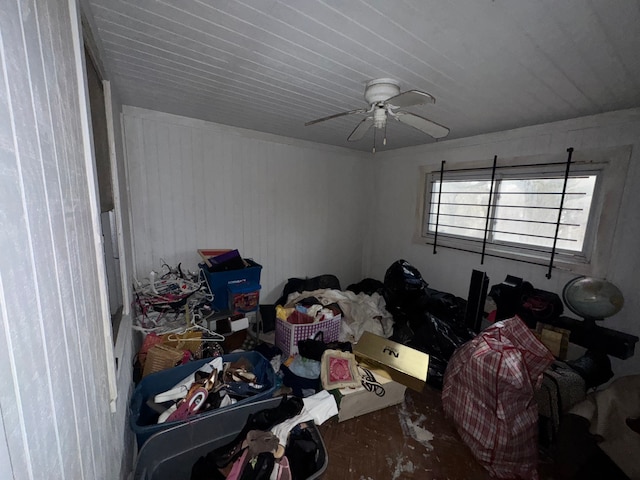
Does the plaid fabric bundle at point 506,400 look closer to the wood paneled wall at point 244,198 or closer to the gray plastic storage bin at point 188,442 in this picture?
the gray plastic storage bin at point 188,442

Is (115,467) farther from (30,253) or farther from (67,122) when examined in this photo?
(67,122)

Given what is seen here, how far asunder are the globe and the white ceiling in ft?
4.13

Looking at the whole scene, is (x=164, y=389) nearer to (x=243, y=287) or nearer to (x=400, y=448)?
(x=243, y=287)

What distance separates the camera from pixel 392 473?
4.98ft

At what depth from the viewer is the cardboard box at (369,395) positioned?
5.95 ft

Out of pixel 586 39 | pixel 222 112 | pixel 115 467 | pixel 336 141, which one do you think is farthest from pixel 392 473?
pixel 336 141

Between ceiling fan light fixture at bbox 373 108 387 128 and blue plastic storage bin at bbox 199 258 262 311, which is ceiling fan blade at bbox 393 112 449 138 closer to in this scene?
ceiling fan light fixture at bbox 373 108 387 128

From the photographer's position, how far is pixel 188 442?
4.17 ft


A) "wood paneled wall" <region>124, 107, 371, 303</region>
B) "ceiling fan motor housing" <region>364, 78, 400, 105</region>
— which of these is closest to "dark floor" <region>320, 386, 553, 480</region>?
"wood paneled wall" <region>124, 107, 371, 303</region>

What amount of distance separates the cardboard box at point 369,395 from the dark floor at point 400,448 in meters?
0.05

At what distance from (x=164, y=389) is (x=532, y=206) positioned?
3.29 metres

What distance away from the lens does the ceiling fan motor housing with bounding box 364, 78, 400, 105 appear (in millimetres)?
1487

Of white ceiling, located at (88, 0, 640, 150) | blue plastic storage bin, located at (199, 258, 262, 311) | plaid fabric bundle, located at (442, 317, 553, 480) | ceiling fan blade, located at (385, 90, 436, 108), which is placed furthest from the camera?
blue plastic storage bin, located at (199, 258, 262, 311)

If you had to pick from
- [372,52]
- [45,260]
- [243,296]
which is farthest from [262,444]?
[372,52]
